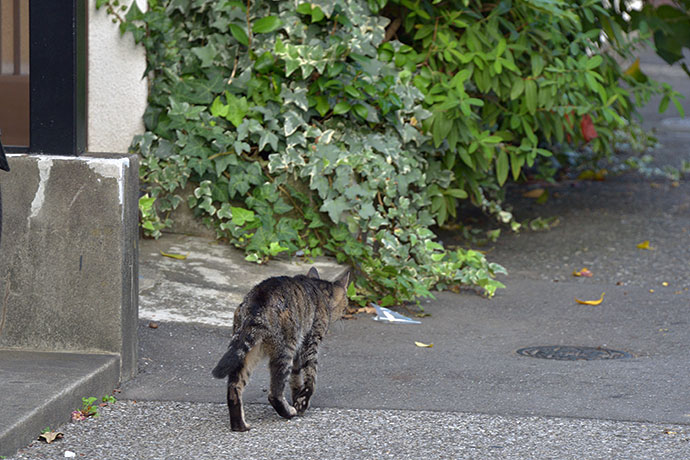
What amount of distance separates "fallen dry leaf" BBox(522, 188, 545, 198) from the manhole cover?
4885mm

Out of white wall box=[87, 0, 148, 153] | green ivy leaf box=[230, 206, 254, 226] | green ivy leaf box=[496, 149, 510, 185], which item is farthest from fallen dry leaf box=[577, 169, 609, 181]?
white wall box=[87, 0, 148, 153]

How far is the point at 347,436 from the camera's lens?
421 cm

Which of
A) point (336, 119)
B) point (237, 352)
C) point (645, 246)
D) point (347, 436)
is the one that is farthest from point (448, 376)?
point (645, 246)

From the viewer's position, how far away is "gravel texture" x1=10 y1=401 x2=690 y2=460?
13.1ft

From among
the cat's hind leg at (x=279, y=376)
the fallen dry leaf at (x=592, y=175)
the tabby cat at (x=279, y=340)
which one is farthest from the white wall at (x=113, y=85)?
the fallen dry leaf at (x=592, y=175)

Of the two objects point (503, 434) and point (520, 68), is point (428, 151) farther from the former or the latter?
point (503, 434)

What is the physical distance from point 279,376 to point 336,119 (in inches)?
132

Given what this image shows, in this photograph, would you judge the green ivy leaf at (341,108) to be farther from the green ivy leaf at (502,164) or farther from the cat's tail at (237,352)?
the cat's tail at (237,352)

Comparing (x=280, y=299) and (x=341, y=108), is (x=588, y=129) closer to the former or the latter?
(x=341, y=108)

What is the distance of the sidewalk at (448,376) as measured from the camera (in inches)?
162

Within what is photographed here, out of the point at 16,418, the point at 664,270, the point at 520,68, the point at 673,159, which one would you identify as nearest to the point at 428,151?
the point at 520,68

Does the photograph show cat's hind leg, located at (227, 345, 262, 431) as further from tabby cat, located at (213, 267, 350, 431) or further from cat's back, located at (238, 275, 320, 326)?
cat's back, located at (238, 275, 320, 326)

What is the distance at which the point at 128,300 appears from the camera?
188 inches

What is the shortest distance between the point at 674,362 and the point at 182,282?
3060 millimetres
